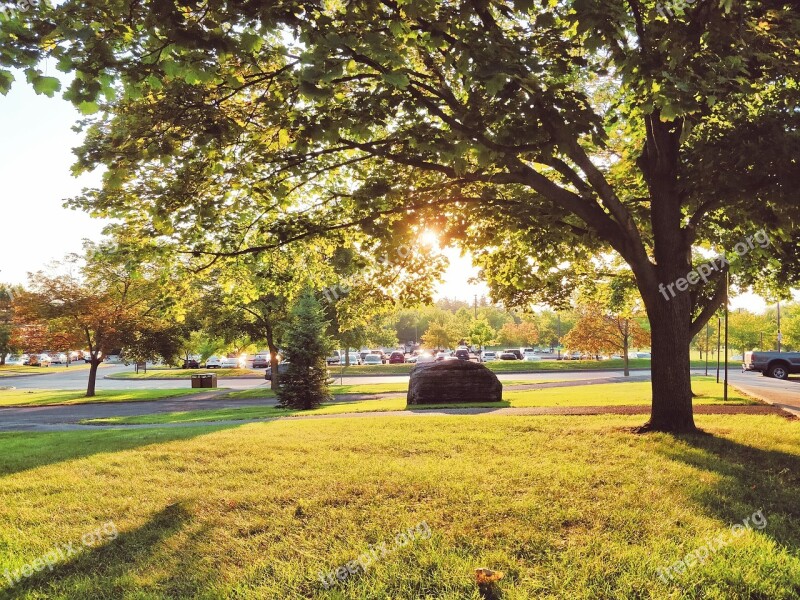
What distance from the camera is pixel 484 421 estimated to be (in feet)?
31.4

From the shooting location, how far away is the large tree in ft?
15.5

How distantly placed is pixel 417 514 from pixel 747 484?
3441 millimetres

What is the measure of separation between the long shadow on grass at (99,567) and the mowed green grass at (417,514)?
18mm

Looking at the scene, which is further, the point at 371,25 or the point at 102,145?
the point at 102,145

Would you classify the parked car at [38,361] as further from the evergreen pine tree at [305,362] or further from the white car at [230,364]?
the evergreen pine tree at [305,362]

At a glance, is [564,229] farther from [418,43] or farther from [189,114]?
[189,114]

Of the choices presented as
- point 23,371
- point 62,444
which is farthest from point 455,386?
point 23,371

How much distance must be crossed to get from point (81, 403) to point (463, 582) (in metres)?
24.7

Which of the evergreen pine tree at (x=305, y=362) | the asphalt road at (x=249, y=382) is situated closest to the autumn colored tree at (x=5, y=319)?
the asphalt road at (x=249, y=382)

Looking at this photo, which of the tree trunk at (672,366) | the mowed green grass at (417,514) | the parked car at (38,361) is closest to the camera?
the mowed green grass at (417,514)

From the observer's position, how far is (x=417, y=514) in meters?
4.43

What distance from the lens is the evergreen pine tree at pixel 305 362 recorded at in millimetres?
18828

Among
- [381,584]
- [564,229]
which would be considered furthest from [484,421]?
[381,584]

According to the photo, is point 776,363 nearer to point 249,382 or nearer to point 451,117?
point 451,117
